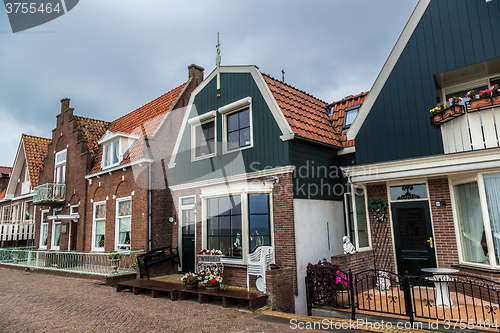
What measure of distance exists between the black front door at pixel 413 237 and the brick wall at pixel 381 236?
0.65 ft

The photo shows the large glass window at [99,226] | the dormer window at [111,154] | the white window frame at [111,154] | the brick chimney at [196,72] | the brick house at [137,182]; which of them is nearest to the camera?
the brick house at [137,182]

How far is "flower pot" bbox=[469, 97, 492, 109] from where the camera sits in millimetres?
7779

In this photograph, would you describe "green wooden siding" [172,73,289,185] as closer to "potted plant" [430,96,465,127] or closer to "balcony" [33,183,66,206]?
"potted plant" [430,96,465,127]

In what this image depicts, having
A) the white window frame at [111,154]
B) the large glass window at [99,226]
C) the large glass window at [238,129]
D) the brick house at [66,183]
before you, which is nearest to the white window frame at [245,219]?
the large glass window at [238,129]

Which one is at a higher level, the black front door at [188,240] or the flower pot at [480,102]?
the flower pot at [480,102]

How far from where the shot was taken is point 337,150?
37.8ft

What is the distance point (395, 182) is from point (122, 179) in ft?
38.7

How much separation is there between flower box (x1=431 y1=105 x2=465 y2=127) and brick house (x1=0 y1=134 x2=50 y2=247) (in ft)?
83.1

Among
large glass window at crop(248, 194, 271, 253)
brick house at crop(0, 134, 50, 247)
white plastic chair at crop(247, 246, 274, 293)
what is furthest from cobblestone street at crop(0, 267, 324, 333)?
brick house at crop(0, 134, 50, 247)

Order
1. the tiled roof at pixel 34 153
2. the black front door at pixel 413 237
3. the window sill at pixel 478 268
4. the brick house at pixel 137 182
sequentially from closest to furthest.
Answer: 1. the window sill at pixel 478 268
2. the black front door at pixel 413 237
3. the brick house at pixel 137 182
4. the tiled roof at pixel 34 153

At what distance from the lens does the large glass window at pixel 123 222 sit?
15.0m

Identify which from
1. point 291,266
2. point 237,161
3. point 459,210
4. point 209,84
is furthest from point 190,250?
point 459,210

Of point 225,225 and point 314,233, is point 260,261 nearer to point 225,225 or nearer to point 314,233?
point 314,233

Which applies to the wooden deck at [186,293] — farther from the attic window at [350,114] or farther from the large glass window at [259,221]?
the attic window at [350,114]
